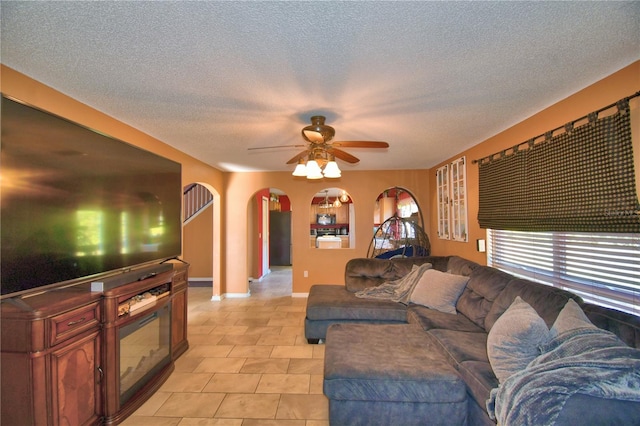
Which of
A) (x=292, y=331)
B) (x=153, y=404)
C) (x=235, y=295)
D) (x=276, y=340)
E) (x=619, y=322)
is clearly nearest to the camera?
(x=619, y=322)

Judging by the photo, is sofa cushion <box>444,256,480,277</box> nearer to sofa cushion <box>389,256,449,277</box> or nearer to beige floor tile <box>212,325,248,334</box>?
sofa cushion <box>389,256,449,277</box>

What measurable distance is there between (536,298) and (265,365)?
246cm

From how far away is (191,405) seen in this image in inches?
88.7

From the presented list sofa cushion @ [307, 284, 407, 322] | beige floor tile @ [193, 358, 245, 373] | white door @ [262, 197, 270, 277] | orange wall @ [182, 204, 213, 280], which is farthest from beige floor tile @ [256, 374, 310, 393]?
white door @ [262, 197, 270, 277]

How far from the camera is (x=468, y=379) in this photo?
1828mm

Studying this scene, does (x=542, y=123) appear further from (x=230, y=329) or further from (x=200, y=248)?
(x=200, y=248)

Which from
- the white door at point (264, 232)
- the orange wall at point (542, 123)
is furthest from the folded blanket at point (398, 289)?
the white door at point (264, 232)

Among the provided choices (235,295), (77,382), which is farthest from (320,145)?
(235,295)

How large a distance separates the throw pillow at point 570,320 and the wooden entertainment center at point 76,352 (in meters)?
2.86

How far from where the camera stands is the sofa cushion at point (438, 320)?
2576 mm

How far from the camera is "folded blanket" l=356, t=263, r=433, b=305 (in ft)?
11.3

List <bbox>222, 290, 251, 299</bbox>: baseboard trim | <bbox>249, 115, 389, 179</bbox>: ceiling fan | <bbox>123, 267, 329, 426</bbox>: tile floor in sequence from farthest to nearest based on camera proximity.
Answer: <bbox>222, 290, 251, 299</bbox>: baseboard trim → <bbox>249, 115, 389, 179</bbox>: ceiling fan → <bbox>123, 267, 329, 426</bbox>: tile floor

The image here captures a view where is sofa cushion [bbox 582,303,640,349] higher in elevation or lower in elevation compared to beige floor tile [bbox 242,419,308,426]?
higher

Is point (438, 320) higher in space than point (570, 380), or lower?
lower
